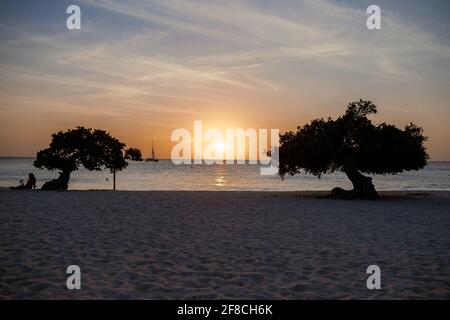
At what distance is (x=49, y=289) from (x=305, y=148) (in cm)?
2683

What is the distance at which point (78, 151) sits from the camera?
42188mm

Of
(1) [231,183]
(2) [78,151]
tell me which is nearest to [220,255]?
(2) [78,151]

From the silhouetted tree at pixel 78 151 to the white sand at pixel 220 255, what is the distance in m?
23.1

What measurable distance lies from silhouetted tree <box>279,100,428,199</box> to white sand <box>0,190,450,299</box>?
511 inches

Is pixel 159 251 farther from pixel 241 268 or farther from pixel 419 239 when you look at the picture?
pixel 419 239

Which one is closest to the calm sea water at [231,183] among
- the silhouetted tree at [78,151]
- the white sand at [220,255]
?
the silhouetted tree at [78,151]

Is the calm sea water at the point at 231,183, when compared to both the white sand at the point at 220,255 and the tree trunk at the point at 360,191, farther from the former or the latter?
the white sand at the point at 220,255

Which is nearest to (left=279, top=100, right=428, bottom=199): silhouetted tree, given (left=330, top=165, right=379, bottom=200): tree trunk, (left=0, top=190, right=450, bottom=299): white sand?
(left=330, top=165, right=379, bottom=200): tree trunk

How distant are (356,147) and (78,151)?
29369mm

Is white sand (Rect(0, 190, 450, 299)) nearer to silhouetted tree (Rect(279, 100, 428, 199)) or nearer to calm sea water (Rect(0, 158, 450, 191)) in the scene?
silhouetted tree (Rect(279, 100, 428, 199))

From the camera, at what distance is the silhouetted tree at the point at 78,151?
4134 centimetres

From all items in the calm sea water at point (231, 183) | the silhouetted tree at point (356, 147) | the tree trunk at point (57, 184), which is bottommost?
the calm sea water at point (231, 183)

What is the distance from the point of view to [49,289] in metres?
7.80
